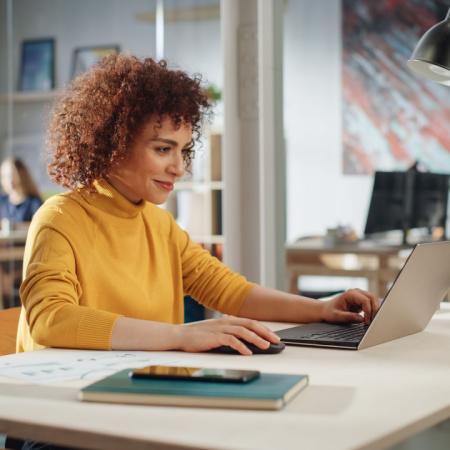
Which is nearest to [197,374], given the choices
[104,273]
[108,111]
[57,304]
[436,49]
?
[57,304]

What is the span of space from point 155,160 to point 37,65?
2.22 meters

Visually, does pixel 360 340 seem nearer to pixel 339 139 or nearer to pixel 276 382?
pixel 276 382

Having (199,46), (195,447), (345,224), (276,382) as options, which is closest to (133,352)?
(276,382)

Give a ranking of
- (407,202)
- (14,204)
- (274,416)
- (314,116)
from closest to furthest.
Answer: (274,416) < (407,202) < (314,116) < (14,204)

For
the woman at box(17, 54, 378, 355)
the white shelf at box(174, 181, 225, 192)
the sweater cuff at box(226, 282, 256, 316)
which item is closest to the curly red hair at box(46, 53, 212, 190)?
the woman at box(17, 54, 378, 355)

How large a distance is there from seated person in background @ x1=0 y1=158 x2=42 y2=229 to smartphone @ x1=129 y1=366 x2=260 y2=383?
9.09 feet

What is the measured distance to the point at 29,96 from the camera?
11.7 feet

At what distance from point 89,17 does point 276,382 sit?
3.07m

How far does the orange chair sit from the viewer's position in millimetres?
1548

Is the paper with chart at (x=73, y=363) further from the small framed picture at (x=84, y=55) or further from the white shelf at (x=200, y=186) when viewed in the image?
the small framed picture at (x=84, y=55)

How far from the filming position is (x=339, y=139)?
10.4ft

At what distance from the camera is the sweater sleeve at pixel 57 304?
1.23 metres

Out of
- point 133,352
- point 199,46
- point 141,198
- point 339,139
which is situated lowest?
point 133,352

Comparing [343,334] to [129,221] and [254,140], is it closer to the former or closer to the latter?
[129,221]
